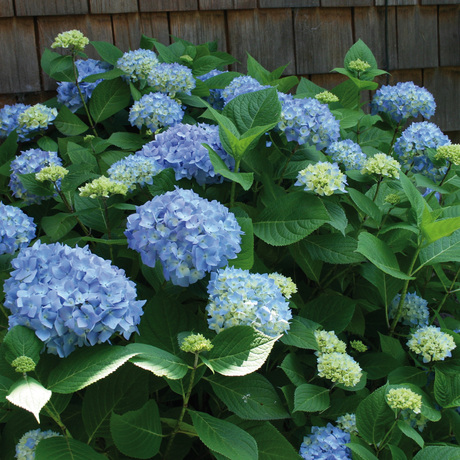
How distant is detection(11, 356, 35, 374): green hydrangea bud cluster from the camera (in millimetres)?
1160

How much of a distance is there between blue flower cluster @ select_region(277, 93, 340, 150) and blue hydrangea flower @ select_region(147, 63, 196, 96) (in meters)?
0.70

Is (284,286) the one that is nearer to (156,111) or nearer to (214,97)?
(156,111)

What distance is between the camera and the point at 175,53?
281cm

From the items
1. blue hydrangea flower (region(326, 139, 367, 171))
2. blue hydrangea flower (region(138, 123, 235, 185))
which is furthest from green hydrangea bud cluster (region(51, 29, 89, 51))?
blue hydrangea flower (region(326, 139, 367, 171))

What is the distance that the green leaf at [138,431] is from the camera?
133cm

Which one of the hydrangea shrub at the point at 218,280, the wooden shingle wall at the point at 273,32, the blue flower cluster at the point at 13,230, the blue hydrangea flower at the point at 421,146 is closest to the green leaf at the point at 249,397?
the hydrangea shrub at the point at 218,280

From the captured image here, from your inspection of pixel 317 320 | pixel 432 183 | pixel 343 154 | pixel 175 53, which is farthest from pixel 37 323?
pixel 175 53

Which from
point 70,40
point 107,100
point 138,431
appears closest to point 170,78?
point 107,100

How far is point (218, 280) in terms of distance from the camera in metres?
1.45

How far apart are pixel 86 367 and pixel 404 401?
0.80 metres

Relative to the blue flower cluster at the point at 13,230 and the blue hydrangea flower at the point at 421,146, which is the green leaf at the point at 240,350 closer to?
the blue flower cluster at the point at 13,230

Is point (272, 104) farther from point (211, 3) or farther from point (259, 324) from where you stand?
point (211, 3)

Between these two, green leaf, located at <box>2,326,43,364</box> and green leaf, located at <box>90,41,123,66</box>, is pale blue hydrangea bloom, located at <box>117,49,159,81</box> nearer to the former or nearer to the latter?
green leaf, located at <box>90,41,123,66</box>

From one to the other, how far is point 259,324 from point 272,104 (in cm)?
87
